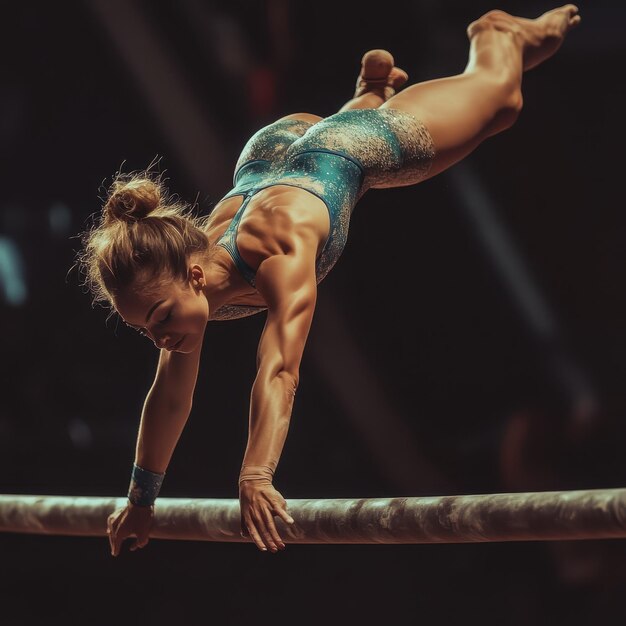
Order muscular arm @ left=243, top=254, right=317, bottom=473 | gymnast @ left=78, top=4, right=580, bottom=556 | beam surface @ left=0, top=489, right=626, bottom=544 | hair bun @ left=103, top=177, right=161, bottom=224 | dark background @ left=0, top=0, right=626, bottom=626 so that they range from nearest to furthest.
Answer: beam surface @ left=0, top=489, right=626, bottom=544
muscular arm @ left=243, top=254, right=317, bottom=473
gymnast @ left=78, top=4, right=580, bottom=556
hair bun @ left=103, top=177, right=161, bottom=224
dark background @ left=0, top=0, right=626, bottom=626

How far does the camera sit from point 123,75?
3854 mm

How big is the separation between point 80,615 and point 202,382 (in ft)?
3.25

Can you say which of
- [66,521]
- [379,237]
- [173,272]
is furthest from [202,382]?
[173,272]

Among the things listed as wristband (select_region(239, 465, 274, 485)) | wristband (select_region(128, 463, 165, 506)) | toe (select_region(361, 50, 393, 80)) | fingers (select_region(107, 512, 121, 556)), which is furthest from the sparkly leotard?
wristband (select_region(239, 465, 274, 485))

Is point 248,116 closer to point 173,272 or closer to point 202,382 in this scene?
point 202,382

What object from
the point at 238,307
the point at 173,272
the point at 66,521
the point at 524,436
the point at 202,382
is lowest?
the point at 524,436

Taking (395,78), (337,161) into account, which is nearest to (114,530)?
(337,161)

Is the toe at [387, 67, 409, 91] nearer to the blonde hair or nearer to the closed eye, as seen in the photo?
the blonde hair

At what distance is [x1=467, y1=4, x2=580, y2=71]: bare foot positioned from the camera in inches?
98.0

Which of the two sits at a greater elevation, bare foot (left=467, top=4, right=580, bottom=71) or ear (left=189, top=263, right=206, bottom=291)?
bare foot (left=467, top=4, right=580, bottom=71)

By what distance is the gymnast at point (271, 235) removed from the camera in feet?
5.72

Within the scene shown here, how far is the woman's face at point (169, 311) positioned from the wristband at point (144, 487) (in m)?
0.35

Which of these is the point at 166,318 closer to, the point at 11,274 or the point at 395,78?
the point at 395,78

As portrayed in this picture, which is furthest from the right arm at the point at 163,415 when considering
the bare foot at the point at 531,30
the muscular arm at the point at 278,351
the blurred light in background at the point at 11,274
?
the blurred light in background at the point at 11,274
